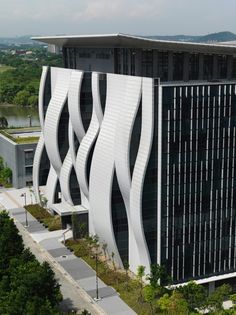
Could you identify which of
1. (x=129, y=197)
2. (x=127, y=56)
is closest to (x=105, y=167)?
(x=129, y=197)

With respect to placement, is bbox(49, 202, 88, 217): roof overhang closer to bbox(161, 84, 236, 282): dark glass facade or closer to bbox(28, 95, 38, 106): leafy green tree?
bbox(161, 84, 236, 282): dark glass facade

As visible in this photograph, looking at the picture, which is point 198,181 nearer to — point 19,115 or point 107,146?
point 107,146

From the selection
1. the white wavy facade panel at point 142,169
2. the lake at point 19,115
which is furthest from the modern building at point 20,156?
the lake at point 19,115

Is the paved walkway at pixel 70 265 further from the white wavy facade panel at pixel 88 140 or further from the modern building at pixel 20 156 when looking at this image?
the white wavy facade panel at pixel 88 140

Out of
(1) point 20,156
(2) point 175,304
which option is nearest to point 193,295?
(2) point 175,304

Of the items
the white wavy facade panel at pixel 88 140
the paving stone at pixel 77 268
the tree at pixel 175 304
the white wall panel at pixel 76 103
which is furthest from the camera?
the white wall panel at pixel 76 103

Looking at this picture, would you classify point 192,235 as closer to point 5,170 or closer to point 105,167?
point 105,167
